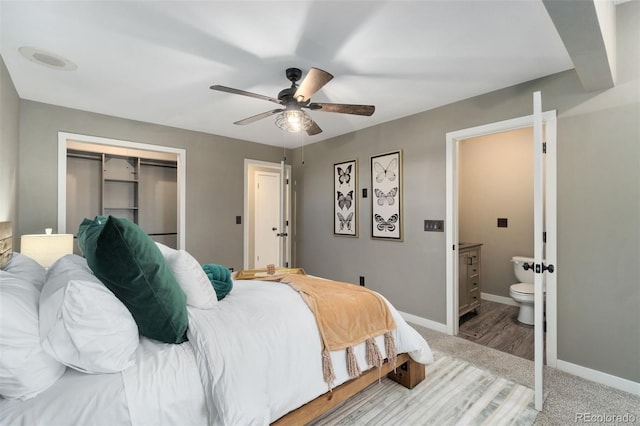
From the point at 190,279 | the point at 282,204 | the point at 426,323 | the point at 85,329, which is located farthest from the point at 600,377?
the point at 282,204

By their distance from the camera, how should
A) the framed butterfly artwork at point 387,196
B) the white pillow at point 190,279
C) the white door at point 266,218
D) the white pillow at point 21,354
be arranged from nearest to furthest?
the white pillow at point 21,354
the white pillow at point 190,279
the framed butterfly artwork at point 387,196
the white door at point 266,218

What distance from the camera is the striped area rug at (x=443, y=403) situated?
184 cm

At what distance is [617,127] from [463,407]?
2.34 m

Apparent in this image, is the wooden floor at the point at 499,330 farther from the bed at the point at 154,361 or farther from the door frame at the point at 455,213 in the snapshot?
the bed at the point at 154,361

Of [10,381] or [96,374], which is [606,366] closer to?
[96,374]

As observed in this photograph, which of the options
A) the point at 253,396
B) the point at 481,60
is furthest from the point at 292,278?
the point at 481,60

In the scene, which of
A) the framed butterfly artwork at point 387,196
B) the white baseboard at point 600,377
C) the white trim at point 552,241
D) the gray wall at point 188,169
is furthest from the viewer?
the framed butterfly artwork at point 387,196

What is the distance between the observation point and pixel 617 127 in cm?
222

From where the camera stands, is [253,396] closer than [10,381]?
No

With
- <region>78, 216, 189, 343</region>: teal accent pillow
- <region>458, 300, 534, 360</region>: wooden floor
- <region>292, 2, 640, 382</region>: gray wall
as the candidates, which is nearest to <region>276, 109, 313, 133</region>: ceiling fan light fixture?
<region>78, 216, 189, 343</region>: teal accent pillow

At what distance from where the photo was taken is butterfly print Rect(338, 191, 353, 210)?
4.29m

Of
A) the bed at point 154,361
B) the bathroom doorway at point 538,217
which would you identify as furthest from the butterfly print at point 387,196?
the bed at point 154,361

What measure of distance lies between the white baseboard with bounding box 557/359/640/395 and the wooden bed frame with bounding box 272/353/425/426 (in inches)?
49.8

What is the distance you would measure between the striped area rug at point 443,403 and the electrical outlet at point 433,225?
4.75ft
